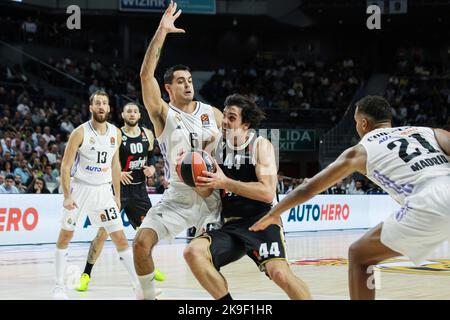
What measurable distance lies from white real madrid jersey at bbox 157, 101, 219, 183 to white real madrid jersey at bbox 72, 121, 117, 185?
6.85 ft

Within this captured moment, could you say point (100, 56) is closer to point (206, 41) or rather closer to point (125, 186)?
point (206, 41)

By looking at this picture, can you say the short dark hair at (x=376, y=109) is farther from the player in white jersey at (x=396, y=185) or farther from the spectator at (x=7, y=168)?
the spectator at (x=7, y=168)

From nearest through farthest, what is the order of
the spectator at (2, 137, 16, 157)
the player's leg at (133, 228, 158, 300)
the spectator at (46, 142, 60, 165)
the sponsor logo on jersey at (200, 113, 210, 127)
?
the player's leg at (133, 228, 158, 300) < the sponsor logo on jersey at (200, 113, 210, 127) < the spectator at (2, 137, 16, 157) < the spectator at (46, 142, 60, 165)

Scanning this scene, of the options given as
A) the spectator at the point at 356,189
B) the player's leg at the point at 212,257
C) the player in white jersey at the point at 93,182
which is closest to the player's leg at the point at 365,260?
the player's leg at the point at 212,257

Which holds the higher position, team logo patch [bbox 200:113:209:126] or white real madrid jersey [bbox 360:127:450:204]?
team logo patch [bbox 200:113:209:126]

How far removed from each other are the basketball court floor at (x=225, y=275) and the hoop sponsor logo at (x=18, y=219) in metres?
0.45

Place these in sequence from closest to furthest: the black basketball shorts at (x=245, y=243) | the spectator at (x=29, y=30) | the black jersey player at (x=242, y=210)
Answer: the black jersey player at (x=242, y=210), the black basketball shorts at (x=245, y=243), the spectator at (x=29, y=30)

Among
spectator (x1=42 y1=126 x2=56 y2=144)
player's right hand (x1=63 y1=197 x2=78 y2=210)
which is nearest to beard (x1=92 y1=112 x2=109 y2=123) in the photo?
player's right hand (x1=63 y1=197 x2=78 y2=210)

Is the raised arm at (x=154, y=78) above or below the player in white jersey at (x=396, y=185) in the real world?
above

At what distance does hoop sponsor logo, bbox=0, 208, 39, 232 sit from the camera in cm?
1392

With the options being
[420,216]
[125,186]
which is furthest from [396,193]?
[125,186]

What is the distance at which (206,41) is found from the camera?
34031 mm

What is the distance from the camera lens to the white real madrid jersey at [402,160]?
5277mm

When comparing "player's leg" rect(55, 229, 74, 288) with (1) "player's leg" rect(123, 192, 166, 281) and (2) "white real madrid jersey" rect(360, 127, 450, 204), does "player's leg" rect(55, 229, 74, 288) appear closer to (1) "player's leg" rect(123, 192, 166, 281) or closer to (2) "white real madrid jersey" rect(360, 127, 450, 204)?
(1) "player's leg" rect(123, 192, 166, 281)
